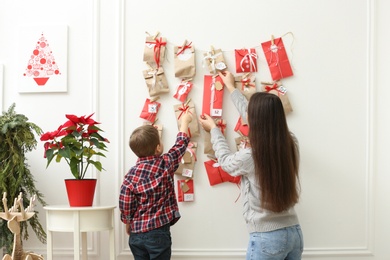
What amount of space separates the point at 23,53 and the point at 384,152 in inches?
90.0

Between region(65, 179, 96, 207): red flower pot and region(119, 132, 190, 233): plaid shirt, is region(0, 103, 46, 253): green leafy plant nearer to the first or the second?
region(65, 179, 96, 207): red flower pot

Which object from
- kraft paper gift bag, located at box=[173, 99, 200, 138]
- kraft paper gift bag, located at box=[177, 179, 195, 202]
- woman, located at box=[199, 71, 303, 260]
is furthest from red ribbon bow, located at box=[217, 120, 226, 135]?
woman, located at box=[199, 71, 303, 260]

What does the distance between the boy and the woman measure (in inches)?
18.2

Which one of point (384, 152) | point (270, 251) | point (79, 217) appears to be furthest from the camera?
point (384, 152)

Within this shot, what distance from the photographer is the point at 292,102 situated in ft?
10.7

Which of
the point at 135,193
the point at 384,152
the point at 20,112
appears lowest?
the point at 135,193

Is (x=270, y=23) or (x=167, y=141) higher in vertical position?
(x=270, y=23)

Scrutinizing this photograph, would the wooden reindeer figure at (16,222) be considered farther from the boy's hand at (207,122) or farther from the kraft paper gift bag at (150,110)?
the boy's hand at (207,122)

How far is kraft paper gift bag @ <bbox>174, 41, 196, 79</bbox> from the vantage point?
3.27 metres

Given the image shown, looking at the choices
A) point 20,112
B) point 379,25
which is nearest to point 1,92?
point 20,112

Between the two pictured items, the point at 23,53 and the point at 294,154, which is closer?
the point at 294,154

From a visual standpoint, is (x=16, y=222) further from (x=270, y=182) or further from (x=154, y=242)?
(x=270, y=182)

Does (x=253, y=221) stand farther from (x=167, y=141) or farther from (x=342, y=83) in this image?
(x=342, y=83)

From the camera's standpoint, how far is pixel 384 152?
327cm
